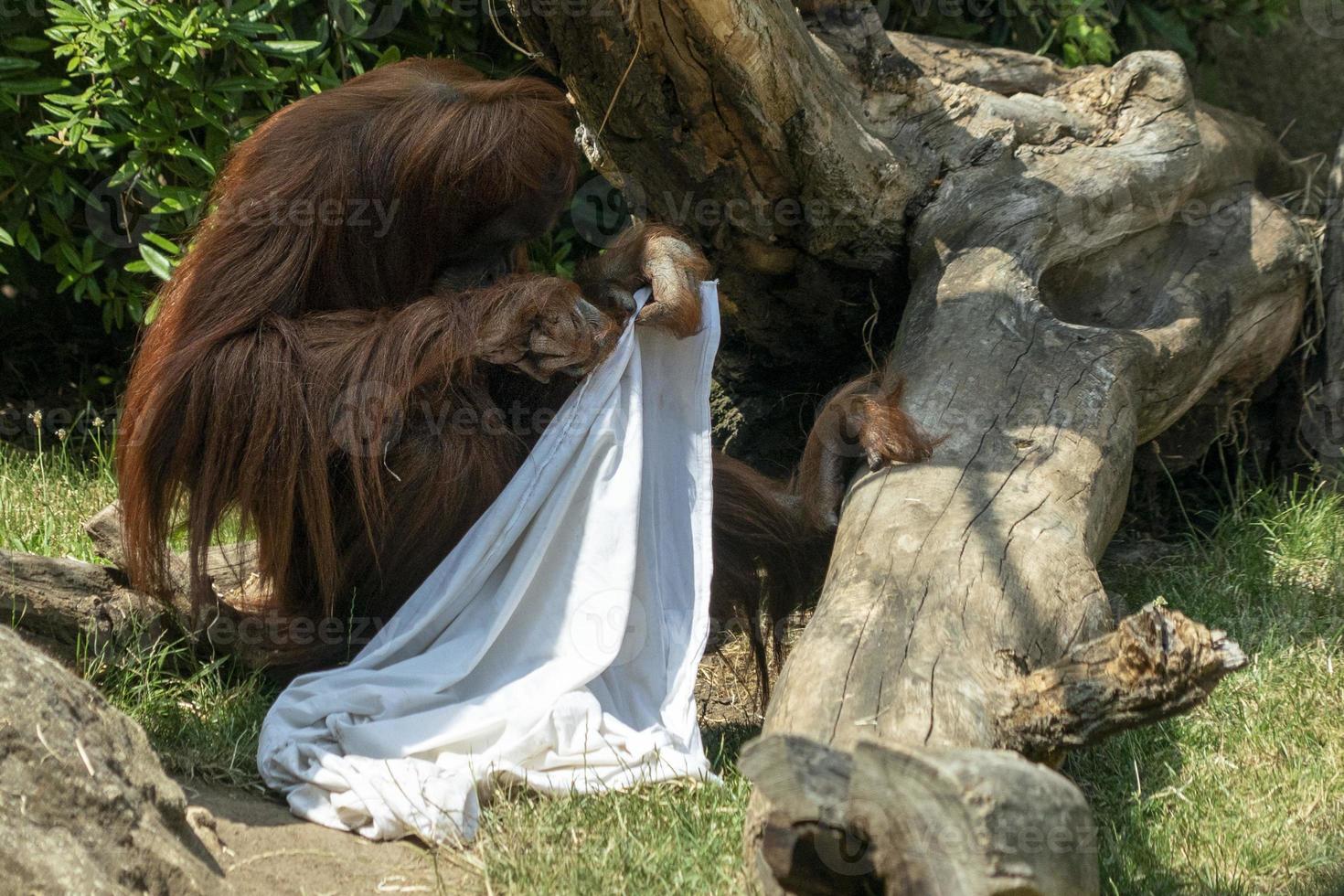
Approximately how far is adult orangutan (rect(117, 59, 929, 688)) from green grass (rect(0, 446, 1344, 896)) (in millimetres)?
331

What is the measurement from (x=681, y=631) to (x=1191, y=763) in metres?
1.03

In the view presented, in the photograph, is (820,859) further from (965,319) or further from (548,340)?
(965,319)

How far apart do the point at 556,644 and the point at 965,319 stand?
121 centimetres

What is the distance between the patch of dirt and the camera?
2178mm

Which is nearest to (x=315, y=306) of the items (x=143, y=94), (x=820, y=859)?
(x=143, y=94)

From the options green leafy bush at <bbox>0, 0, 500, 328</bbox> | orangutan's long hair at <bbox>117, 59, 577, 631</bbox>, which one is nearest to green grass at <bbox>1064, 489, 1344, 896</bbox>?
orangutan's long hair at <bbox>117, 59, 577, 631</bbox>

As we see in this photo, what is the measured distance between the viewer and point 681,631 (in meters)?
2.81

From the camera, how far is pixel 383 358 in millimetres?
2734

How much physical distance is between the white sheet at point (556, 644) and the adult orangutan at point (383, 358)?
114 mm

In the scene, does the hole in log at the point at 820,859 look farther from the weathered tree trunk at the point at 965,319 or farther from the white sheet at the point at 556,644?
the white sheet at the point at 556,644

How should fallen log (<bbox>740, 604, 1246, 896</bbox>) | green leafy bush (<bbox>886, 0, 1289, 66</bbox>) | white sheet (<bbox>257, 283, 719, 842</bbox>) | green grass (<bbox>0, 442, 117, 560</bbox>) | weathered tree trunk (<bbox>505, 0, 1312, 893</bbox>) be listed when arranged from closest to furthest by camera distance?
fallen log (<bbox>740, 604, 1246, 896</bbox>) < weathered tree trunk (<bbox>505, 0, 1312, 893</bbox>) < white sheet (<bbox>257, 283, 719, 842</bbox>) < green grass (<bbox>0, 442, 117, 560</bbox>) < green leafy bush (<bbox>886, 0, 1289, 66</bbox>)

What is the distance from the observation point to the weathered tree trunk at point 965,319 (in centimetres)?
168

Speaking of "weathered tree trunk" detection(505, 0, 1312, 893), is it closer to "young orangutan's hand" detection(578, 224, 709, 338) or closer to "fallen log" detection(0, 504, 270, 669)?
"young orangutan's hand" detection(578, 224, 709, 338)

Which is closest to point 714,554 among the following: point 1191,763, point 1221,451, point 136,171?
point 1191,763
